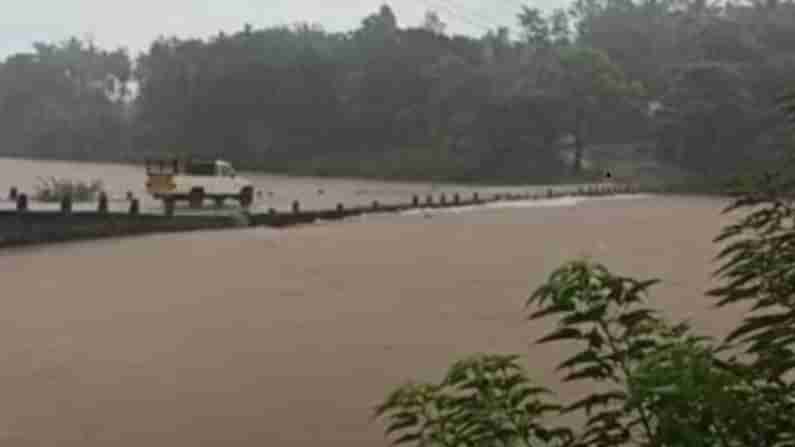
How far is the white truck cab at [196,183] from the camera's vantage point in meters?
28.9

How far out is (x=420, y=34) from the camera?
6550cm

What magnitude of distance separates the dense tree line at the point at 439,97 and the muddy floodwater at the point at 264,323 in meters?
30.2

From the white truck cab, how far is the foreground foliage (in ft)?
88.4

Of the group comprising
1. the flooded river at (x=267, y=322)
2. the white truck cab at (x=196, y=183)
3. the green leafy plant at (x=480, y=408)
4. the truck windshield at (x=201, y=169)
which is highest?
the green leafy plant at (x=480, y=408)

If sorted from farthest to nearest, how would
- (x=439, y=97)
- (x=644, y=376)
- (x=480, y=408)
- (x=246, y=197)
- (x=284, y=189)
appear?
(x=439, y=97) < (x=284, y=189) < (x=246, y=197) < (x=480, y=408) < (x=644, y=376)

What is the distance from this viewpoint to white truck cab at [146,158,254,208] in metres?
28.9

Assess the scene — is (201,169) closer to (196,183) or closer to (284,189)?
(196,183)

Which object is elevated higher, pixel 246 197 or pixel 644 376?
pixel 644 376

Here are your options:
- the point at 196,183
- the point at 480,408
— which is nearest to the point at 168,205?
the point at 196,183

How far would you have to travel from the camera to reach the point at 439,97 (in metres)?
61.1

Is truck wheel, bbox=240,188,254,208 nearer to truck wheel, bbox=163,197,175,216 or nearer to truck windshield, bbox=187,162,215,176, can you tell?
truck windshield, bbox=187,162,215,176

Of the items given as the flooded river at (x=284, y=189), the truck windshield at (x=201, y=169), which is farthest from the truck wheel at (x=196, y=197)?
the flooded river at (x=284, y=189)

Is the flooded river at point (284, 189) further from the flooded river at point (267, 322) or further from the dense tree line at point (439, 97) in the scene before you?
the flooded river at point (267, 322)

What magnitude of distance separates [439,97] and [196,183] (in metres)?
32.9
